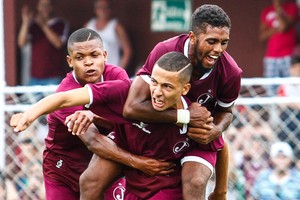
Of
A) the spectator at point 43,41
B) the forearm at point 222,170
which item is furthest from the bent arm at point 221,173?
the spectator at point 43,41

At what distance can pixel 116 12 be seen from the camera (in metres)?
14.9

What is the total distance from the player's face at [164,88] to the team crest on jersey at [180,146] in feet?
1.15

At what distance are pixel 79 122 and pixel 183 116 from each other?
2.38 feet

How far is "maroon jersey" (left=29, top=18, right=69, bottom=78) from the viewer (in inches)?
551

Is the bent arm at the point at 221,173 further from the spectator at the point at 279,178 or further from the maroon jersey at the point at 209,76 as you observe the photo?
the spectator at the point at 279,178

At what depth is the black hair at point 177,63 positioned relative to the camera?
730 cm

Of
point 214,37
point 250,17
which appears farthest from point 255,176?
point 250,17

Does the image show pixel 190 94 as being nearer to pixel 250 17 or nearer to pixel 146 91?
pixel 146 91

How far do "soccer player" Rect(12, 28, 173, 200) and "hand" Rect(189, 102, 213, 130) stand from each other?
652 millimetres

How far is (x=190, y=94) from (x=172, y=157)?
458mm

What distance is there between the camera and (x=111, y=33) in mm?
13773

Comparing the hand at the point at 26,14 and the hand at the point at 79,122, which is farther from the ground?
the hand at the point at 79,122

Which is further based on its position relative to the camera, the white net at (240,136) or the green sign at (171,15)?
the green sign at (171,15)

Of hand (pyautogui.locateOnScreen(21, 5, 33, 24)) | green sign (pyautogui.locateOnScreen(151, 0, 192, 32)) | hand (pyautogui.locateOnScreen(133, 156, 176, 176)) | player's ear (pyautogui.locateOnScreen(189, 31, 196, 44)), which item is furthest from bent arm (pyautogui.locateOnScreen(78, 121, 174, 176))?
green sign (pyautogui.locateOnScreen(151, 0, 192, 32))
